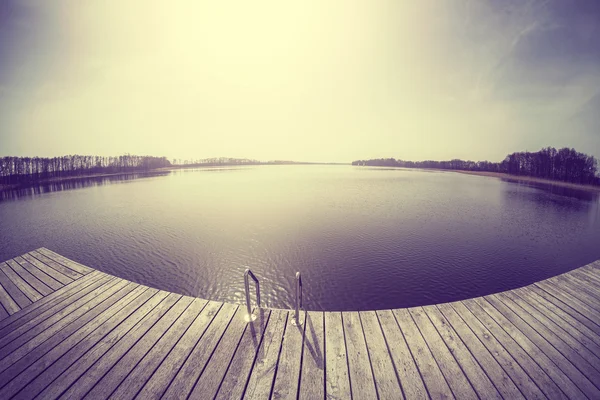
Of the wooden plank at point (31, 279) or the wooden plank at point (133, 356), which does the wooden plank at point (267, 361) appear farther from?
the wooden plank at point (31, 279)

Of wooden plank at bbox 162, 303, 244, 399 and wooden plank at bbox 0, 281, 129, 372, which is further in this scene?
wooden plank at bbox 0, 281, 129, 372

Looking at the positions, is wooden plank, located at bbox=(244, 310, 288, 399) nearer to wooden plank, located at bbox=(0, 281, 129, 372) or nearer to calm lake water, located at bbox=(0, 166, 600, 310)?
Result: wooden plank, located at bbox=(0, 281, 129, 372)

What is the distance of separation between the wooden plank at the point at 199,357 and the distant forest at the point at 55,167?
10907 cm

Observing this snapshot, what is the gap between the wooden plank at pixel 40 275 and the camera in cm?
832

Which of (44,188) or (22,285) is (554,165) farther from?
(44,188)

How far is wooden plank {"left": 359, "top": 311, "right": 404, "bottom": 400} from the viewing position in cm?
439

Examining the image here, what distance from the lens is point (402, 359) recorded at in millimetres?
5059

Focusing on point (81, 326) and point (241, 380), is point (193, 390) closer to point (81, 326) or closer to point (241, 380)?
point (241, 380)

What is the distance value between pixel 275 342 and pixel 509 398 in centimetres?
492

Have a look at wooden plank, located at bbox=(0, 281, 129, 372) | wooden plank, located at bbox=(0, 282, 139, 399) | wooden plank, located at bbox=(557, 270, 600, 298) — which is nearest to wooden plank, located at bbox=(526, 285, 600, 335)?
wooden plank, located at bbox=(557, 270, 600, 298)

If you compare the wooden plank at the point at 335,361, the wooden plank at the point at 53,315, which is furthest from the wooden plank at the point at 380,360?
the wooden plank at the point at 53,315

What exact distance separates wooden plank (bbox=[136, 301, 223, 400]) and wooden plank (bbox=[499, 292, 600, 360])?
9342 mm

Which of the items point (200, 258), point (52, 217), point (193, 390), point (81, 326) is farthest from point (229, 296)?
point (52, 217)

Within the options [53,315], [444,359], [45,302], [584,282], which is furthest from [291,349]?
[584,282]
